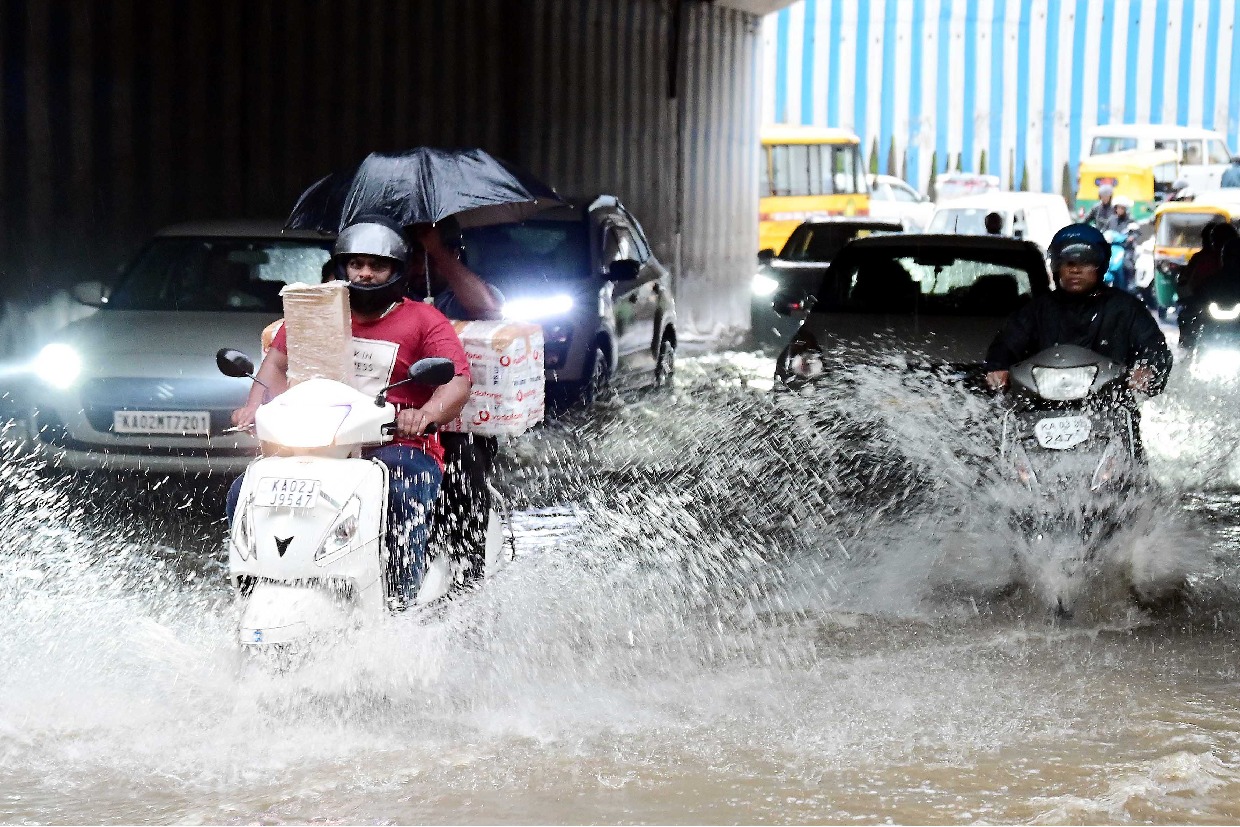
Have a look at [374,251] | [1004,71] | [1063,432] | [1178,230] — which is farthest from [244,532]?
[1004,71]

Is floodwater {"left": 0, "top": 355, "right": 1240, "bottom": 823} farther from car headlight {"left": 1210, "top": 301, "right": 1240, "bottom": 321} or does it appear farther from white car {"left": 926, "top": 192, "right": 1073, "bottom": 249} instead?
white car {"left": 926, "top": 192, "right": 1073, "bottom": 249}

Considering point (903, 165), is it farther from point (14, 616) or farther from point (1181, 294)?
point (14, 616)

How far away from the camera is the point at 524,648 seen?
19.8 feet

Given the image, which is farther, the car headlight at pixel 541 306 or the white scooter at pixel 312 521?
the car headlight at pixel 541 306

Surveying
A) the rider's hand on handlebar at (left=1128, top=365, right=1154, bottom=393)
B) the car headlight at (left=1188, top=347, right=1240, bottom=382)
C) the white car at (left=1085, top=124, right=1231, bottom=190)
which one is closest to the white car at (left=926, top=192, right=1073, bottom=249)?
the white car at (left=1085, top=124, right=1231, bottom=190)

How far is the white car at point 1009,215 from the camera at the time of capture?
84.9 feet

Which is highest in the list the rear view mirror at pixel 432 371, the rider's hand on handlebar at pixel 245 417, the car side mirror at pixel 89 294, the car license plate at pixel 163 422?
the rear view mirror at pixel 432 371

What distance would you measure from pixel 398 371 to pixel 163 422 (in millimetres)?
3237

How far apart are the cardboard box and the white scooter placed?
0.11 metres

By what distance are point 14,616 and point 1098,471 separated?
413 centimetres

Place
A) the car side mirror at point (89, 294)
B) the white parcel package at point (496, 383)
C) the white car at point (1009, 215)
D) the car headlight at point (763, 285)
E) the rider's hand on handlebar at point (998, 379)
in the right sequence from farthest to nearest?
the white car at point (1009, 215), the car headlight at point (763, 285), the car side mirror at point (89, 294), the rider's hand on handlebar at point (998, 379), the white parcel package at point (496, 383)

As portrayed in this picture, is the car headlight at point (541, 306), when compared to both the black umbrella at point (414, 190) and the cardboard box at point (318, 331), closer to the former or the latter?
the black umbrella at point (414, 190)

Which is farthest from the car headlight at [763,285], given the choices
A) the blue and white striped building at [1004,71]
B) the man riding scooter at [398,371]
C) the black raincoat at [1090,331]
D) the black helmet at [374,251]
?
the blue and white striped building at [1004,71]

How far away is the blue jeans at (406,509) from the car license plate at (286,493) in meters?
0.30
